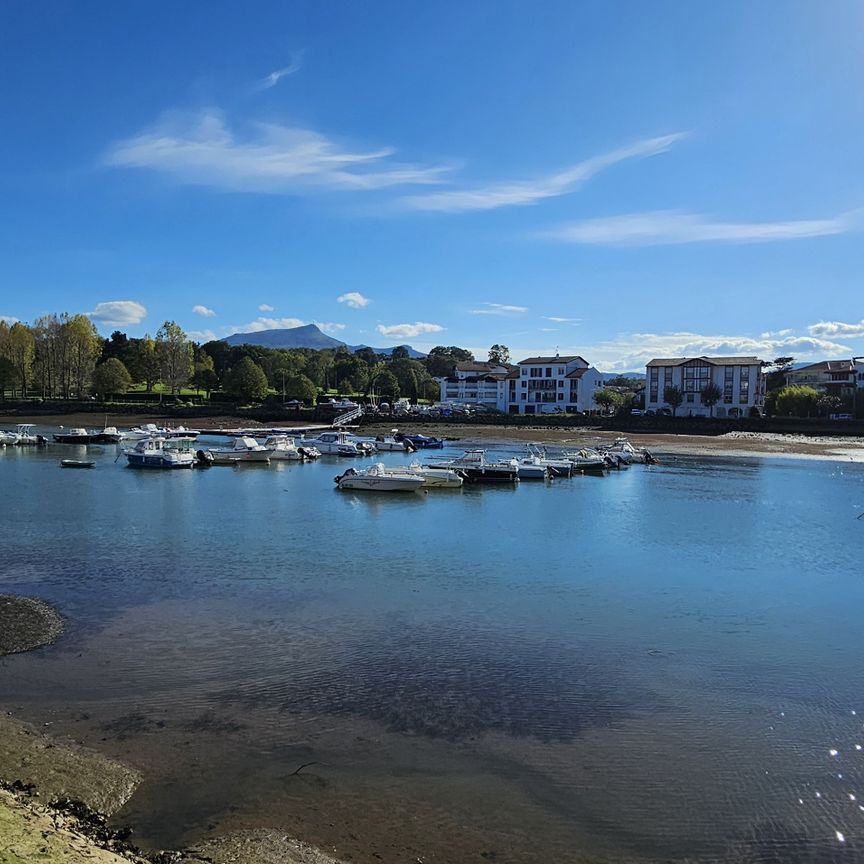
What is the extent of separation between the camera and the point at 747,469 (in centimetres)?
5744

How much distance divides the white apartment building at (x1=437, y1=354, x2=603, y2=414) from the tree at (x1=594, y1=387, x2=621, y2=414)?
3873 millimetres

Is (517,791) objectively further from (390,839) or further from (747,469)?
(747,469)

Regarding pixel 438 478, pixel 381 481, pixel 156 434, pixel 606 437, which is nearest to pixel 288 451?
pixel 438 478

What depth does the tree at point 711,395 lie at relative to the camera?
106 m

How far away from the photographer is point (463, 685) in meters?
12.9

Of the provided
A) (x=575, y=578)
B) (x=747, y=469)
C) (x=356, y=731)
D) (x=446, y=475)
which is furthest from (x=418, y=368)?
(x=356, y=731)

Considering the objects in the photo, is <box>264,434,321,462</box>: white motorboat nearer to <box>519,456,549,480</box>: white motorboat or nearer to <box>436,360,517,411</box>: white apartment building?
<box>519,456,549,480</box>: white motorboat

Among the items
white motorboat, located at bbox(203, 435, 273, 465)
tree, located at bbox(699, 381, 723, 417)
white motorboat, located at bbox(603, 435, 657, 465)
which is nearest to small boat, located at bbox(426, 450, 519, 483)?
white motorboat, located at bbox(203, 435, 273, 465)

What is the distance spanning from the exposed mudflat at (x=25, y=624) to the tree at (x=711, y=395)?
102m

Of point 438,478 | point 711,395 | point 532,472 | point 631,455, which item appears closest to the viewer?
point 438,478

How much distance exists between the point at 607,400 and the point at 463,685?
105650 millimetres

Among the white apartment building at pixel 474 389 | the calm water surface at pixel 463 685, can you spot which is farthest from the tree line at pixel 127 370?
the calm water surface at pixel 463 685

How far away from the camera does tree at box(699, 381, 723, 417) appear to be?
106438 millimetres

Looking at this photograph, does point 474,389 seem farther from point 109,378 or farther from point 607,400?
point 109,378
